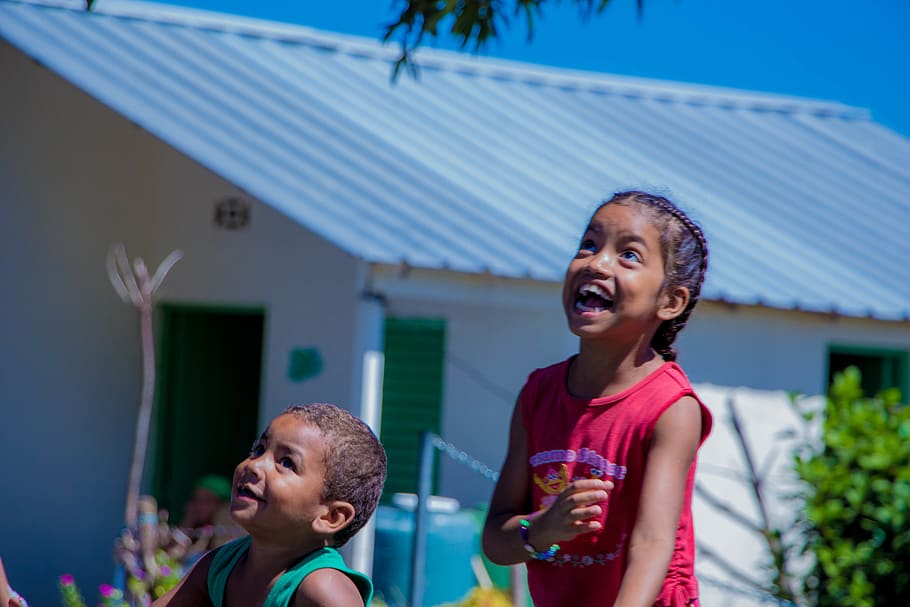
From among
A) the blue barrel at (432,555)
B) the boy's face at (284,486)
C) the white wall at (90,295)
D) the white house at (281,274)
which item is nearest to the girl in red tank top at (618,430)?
the boy's face at (284,486)

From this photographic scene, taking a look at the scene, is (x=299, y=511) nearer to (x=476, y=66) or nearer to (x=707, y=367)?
(x=707, y=367)

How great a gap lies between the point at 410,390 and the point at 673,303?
5.54m

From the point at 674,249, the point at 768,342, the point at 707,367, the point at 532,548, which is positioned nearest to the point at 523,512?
the point at 532,548

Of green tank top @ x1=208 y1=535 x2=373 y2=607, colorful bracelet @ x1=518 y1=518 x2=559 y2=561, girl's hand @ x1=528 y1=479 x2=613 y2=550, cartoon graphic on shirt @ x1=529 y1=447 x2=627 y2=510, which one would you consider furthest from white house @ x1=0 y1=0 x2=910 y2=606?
girl's hand @ x1=528 y1=479 x2=613 y2=550

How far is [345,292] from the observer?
24.7 ft

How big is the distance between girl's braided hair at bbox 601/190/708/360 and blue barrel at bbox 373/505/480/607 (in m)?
4.62

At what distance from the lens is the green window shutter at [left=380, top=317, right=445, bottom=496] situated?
8.01 metres

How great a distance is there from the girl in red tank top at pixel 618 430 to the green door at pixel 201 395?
5.71m

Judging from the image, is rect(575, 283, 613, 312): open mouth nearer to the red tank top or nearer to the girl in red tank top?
the girl in red tank top

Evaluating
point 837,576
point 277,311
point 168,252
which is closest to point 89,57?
point 168,252

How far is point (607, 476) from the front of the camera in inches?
98.0

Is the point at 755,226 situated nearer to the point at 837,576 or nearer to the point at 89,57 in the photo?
the point at 837,576

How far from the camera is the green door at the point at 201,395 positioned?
8.63 meters

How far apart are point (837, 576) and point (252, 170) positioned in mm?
3803
